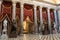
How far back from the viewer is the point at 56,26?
18062 millimetres

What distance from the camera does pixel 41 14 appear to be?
1652 centimetres

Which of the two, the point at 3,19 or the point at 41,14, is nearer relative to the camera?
the point at 3,19

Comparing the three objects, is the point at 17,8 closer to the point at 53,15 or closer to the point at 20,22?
the point at 20,22

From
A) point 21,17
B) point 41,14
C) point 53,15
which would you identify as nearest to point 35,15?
point 41,14

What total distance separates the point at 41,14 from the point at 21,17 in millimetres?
3400

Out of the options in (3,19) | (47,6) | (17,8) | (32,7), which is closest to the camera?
(3,19)

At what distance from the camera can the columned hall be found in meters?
13.3

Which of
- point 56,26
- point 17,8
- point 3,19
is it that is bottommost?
point 56,26

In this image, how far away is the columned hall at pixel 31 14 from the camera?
523 inches

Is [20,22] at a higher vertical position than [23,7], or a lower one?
lower

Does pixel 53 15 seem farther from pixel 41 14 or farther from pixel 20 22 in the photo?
pixel 20 22

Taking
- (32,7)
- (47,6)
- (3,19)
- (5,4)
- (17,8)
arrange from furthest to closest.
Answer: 1. (47,6)
2. (32,7)
3. (17,8)
4. (5,4)
5. (3,19)

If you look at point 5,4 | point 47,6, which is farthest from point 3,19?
point 47,6

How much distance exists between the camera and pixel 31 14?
15656 mm
